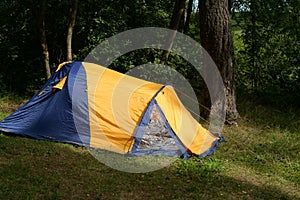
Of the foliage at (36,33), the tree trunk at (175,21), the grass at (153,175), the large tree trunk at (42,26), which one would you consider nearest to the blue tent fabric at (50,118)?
the grass at (153,175)

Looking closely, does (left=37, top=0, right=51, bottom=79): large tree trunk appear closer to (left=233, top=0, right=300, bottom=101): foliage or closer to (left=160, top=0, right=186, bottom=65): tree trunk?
(left=160, top=0, right=186, bottom=65): tree trunk

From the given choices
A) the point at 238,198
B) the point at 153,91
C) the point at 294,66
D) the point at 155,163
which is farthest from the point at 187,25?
the point at 238,198

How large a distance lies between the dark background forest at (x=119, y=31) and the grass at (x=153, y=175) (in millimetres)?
4107

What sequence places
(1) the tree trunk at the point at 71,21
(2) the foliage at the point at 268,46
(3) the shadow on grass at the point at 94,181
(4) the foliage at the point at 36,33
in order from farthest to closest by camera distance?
1. (2) the foliage at the point at 268,46
2. (4) the foliage at the point at 36,33
3. (1) the tree trunk at the point at 71,21
4. (3) the shadow on grass at the point at 94,181

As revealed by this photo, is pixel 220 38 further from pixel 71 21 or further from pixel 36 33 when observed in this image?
pixel 36 33

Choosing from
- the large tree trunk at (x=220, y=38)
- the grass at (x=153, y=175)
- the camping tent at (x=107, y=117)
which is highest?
the large tree trunk at (x=220, y=38)

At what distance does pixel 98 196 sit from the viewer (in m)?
4.30

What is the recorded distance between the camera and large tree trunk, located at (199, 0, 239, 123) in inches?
294

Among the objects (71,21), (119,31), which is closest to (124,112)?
(71,21)

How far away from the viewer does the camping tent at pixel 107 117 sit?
5.84 m

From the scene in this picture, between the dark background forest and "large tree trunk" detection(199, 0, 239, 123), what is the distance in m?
2.91

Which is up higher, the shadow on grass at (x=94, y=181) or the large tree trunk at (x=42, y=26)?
the large tree trunk at (x=42, y=26)

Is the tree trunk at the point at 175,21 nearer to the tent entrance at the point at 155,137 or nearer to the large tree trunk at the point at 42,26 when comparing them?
the large tree trunk at the point at 42,26

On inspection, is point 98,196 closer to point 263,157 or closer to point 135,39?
point 263,157
